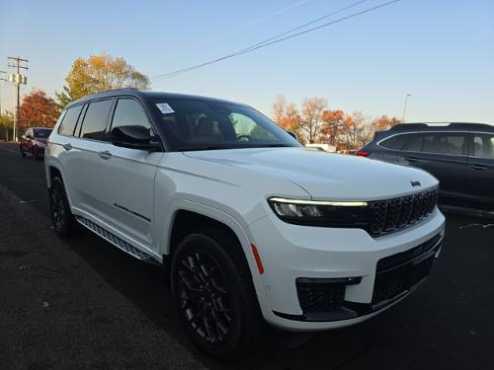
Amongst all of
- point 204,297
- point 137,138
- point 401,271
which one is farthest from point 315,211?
point 137,138

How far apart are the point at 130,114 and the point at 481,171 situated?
5929mm

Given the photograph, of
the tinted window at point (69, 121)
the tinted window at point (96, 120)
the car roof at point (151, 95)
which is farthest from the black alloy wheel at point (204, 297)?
the tinted window at point (69, 121)

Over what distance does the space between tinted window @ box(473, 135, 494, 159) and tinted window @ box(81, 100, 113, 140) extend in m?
6.08

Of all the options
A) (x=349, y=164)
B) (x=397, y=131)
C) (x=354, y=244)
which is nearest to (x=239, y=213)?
(x=354, y=244)

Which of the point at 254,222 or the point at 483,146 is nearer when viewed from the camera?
the point at 254,222

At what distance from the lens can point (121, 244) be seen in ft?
11.3

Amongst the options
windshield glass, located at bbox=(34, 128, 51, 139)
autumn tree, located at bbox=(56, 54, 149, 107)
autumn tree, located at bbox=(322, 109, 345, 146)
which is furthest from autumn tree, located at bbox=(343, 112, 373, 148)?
windshield glass, located at bbox=(34, 128, 51, 139)

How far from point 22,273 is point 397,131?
6838 millimetres

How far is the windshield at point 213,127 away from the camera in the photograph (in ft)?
9.91

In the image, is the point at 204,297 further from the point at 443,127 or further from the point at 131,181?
the point at 443,127

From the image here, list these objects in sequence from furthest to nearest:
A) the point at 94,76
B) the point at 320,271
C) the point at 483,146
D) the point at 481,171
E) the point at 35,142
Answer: the point at 94,76, the point at 35,142, the point at 483,146, the point at 481,171, the point at 320,271

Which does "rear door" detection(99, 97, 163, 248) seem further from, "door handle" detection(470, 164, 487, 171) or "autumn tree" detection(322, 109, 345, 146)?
"autumn tree" detection(322, 109, 345, 146)

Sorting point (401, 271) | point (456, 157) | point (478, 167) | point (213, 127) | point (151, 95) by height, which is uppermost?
point (151, 95)

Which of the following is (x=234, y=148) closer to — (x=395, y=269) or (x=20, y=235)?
(x=395, y=269)
